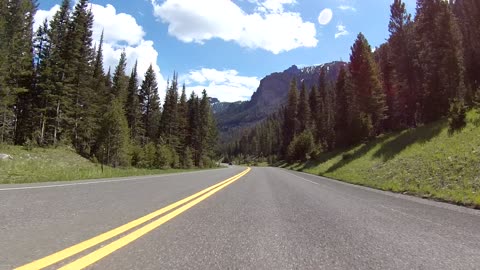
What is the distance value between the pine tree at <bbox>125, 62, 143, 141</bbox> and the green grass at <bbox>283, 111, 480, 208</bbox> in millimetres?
43298

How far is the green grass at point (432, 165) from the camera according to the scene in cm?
1501

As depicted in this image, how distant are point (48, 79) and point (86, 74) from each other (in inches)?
255

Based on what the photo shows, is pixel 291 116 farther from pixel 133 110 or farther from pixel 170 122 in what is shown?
pixel 133 110

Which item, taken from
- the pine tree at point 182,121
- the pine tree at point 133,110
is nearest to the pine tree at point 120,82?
the pine tree at point 133,110

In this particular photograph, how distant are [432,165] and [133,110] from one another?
56722 mm

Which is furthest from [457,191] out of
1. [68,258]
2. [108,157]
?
[108,157]

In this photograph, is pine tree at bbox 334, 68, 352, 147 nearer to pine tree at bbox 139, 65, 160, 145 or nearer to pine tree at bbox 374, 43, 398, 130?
pine tree at bbox 374, 43, 398, 130

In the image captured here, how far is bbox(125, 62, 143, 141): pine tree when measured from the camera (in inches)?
2682

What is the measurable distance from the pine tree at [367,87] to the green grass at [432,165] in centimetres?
1385

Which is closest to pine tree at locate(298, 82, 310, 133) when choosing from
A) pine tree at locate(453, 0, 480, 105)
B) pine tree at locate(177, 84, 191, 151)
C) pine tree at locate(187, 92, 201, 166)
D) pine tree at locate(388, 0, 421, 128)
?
pine tree at locate(187, 92, 201, 166)

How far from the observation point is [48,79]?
42469mm

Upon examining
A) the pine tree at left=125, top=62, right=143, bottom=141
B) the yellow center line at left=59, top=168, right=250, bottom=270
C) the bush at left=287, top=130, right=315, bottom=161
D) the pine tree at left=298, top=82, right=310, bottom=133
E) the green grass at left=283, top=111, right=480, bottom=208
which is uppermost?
the pine tree at left=298, top=82, right=310, bottom=133

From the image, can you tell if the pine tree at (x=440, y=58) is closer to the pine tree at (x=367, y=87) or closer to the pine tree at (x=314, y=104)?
the pine tree at (x=367, y=87)

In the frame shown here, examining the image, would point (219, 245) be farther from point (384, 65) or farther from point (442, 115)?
point (384, 65)
